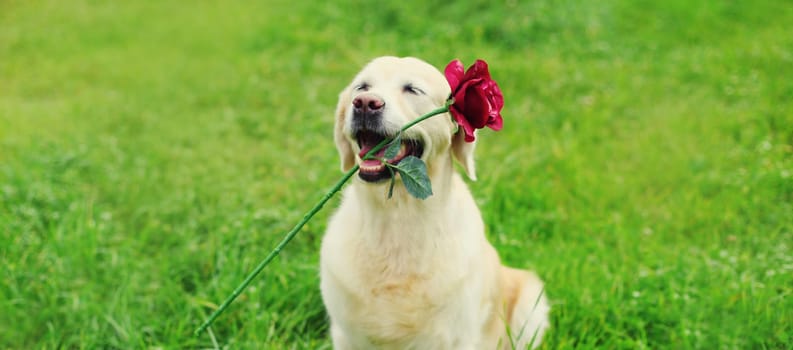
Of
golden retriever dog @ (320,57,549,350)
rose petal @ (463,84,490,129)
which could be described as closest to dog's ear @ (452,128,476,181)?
golden retriever dog @ (320,57,549,350)

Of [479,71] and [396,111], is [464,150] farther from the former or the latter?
[479,71]

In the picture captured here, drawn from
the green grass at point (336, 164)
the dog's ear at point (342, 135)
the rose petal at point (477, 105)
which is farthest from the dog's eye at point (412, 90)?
the green grass at point (336, 164)

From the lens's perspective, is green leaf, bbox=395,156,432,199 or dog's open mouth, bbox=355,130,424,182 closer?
green leaf, bbox=395,156,432,199

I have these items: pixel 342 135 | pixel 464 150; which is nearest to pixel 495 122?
pixel 464 150

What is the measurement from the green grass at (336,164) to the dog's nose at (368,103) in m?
1.33

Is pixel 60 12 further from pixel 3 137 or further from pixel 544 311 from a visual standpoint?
pixel 544 311

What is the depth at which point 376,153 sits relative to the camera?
90.3 inches

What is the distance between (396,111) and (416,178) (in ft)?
1.04

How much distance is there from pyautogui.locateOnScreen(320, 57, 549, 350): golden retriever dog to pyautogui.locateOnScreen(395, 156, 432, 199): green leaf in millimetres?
225

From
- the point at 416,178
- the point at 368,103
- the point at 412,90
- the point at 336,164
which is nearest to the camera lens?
the point at 416,178

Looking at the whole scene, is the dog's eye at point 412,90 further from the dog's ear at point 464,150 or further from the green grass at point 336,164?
the green grass at point 336,164

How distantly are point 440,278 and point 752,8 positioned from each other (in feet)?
21.8

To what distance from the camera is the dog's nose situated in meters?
2.20

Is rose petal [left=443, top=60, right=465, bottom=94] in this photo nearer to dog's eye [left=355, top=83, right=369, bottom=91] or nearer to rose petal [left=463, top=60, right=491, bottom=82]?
rose petal [left=463, top=60, right=491, bottom=82]
